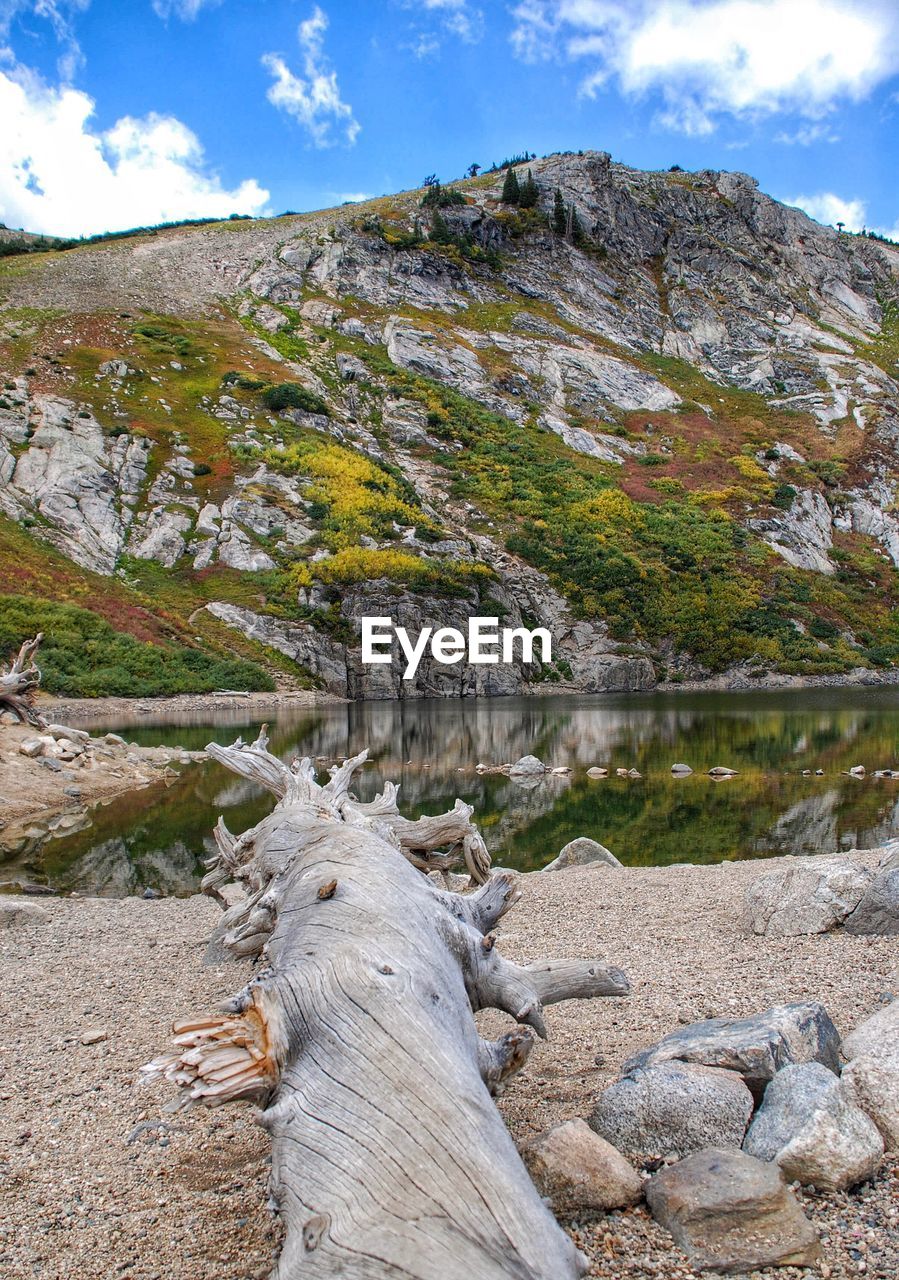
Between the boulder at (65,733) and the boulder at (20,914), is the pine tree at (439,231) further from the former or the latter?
the boulder at (20,914)

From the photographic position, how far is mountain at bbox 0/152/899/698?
54438 millimetres

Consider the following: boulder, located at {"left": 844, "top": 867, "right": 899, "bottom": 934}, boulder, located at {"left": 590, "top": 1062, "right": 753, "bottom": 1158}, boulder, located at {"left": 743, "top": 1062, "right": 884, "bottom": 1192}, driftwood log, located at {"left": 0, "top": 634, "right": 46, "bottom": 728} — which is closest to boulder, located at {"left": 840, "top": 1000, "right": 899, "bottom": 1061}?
boulder, located at {"left": 743, "top": 1062, "right": 884, "bottom": 1192}

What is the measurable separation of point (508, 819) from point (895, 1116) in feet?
47.7

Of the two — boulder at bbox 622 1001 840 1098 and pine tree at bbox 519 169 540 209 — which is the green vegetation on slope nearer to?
boulder at bbox 622 1001 840 1098

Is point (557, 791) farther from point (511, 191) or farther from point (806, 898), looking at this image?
point (511, 191)

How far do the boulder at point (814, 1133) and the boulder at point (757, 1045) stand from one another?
17 centimetres

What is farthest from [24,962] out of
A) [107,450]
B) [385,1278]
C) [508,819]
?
[107,450]

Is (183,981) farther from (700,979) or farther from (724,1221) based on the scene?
(724,1221)

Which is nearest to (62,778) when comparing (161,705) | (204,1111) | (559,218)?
(204,1111)

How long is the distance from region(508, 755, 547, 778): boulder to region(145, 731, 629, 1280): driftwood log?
1865cm

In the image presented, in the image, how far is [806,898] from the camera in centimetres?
797

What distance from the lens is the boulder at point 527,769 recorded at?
23812 millimetres

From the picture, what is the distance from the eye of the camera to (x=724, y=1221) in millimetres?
3045

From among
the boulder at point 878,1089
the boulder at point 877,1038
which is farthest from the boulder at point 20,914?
the boulder at point 878,1089
